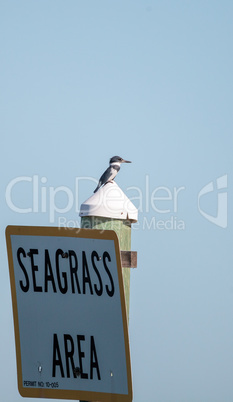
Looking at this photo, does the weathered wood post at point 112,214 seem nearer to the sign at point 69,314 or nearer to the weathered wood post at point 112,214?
the weathered wood post at point 112,214

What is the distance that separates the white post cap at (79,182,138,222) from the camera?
464cm

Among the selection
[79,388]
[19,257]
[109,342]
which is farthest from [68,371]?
[19,257]

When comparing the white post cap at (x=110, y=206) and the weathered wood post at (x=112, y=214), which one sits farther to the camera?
the white post cap at (x=110, y=206)

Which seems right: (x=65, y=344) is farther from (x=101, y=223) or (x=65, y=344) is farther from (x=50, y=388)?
(x=101, y=223)

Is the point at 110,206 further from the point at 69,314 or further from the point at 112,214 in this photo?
the point at 69,314

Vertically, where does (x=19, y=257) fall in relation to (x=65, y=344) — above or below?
above

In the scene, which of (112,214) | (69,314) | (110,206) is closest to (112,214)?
(112,214)

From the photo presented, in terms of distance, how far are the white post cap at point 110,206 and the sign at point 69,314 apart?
2.39 m

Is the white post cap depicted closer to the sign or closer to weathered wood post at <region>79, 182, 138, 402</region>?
weathered wood post at <region>79, 182, 138, 402</region>

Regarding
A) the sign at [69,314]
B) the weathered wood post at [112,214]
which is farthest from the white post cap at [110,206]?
the sign at [69,314]

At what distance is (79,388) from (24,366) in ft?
0.73

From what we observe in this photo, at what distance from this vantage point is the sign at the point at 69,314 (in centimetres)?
209

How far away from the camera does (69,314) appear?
2.17 meters

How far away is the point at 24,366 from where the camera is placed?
2.24 m
